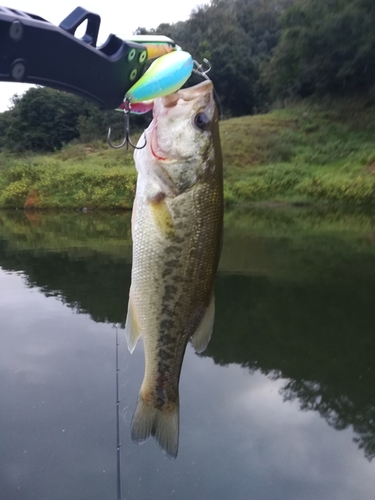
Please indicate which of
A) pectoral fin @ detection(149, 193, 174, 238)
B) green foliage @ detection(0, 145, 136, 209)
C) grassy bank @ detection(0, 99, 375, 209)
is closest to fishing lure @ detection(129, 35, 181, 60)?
pectoral fin @ detection(149, 193, 174, 238)

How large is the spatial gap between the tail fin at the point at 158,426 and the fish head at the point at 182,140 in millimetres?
849

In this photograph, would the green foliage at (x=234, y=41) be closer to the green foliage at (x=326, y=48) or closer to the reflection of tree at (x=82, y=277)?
the green foliage at (x=326, y=48)

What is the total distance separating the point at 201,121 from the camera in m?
1.60

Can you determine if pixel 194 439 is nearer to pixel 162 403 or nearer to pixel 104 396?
pixel 104 396

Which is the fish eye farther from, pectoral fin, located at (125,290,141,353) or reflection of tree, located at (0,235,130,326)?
reflection of tree, located at (0,235,130,326)

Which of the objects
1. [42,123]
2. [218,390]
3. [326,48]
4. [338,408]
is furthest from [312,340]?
[42,123]

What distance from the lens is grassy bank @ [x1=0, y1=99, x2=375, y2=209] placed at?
19734 millimetres

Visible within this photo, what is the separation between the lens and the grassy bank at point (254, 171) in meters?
19.7

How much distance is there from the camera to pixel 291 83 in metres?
31.9

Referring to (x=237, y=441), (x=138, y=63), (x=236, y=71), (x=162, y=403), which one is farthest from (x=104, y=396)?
(x=236, y=71)

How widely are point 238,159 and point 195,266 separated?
21.3 meters

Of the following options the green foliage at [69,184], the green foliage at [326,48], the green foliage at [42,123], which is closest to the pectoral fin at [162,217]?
the green foliage at [69,184]

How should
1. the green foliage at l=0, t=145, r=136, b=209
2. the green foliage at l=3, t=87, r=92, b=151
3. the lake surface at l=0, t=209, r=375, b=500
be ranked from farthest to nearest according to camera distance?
the green foliage at l=3, t=87, r=92, b=151, the green foliage at l=0, t=145, r=136, b=209, the lake surface at l=0, t=209, r=375, b=500

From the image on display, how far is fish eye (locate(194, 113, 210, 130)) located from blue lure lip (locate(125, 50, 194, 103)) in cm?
15
